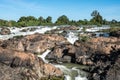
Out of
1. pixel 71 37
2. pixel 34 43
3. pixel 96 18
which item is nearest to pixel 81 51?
pixel 34 43

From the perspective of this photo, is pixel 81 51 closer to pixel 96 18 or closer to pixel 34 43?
pixel 34 43

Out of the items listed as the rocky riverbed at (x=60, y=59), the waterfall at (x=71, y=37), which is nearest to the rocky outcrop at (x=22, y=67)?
the rocky riverbed at (x=60, y=59)

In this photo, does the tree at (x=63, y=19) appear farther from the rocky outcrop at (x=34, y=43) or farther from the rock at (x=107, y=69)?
the rock at (x=107, y=69)

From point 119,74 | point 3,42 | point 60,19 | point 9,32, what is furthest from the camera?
point 60,19

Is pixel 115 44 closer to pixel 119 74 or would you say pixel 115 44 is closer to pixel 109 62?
pixel 109 62

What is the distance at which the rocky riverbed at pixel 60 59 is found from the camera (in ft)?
106

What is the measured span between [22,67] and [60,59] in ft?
37.9

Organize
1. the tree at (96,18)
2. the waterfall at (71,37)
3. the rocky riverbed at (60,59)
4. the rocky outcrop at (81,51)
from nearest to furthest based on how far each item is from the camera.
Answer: the rocky riverbed at (60,59) < the rocky outcrop at (81,51) < the waterfall at (71,37) < the tree at (96,18)

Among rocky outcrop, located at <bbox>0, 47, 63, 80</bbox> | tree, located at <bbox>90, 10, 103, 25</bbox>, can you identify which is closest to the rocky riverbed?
rocky outcrop, located at <bbox>0, 47, 63, 80</bbox>

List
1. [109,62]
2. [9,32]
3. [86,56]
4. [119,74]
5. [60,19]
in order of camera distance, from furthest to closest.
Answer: [60,19] < [9,32] < [86,56] < [109,62] < [119,74]

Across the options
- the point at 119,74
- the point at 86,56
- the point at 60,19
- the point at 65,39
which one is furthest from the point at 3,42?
the point at 60,19

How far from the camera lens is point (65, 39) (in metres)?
52.3

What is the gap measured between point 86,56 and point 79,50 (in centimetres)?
141

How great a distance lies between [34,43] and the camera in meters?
49.2
